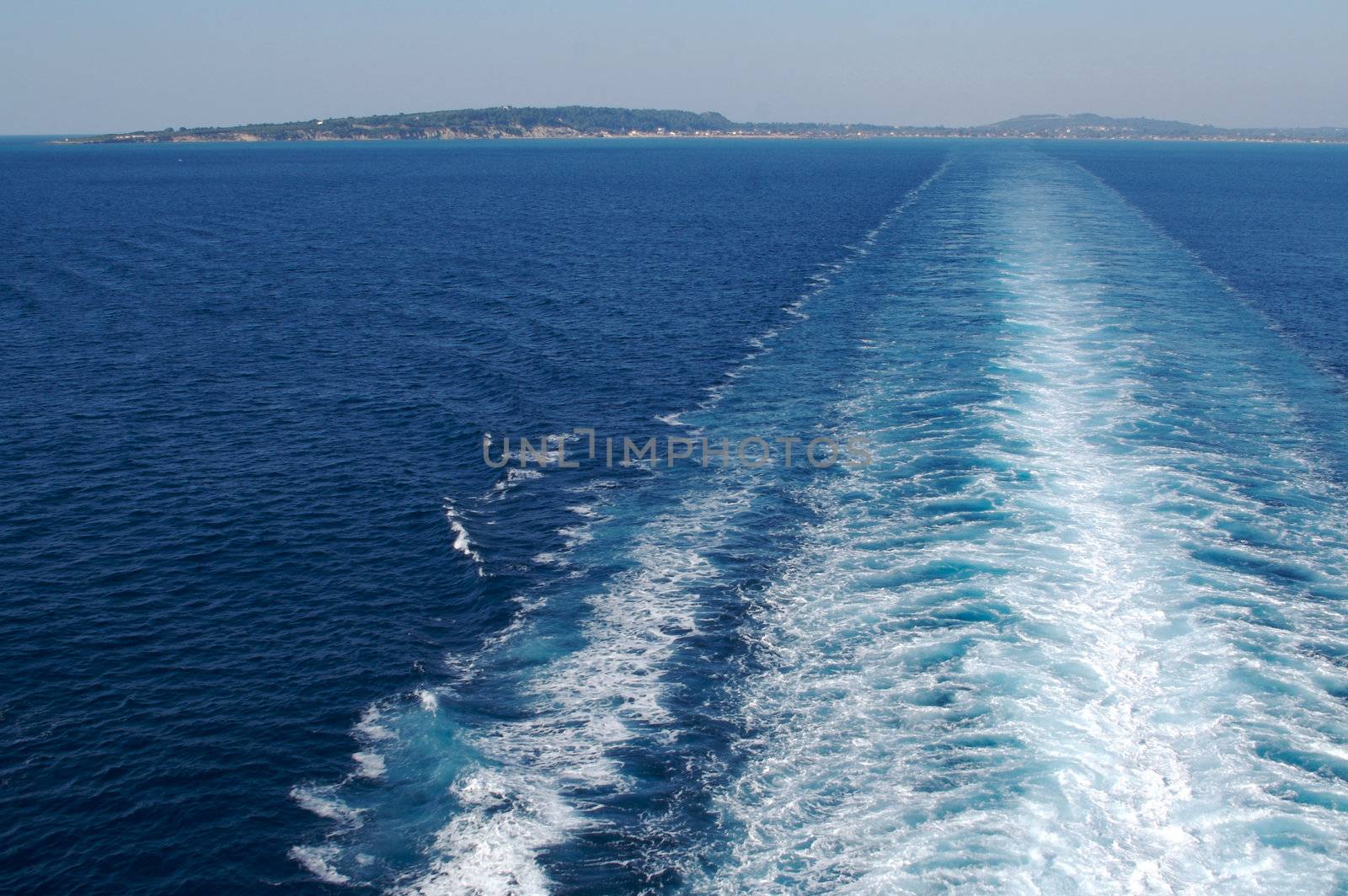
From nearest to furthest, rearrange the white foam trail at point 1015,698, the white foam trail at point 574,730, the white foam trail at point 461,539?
the white foam trail at point 1015,698 → the white foam trail at point 574,730 → the white foam trail at point 461,539

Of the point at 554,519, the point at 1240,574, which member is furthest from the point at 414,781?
the point at 1240,574

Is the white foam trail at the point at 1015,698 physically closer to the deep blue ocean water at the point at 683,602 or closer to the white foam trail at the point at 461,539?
the deep blue ocean water at the point at 683,602

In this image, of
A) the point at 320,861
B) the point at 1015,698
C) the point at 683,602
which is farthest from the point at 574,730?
the point at 1015,698

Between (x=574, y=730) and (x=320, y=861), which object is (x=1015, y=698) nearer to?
(x=574, y=730)

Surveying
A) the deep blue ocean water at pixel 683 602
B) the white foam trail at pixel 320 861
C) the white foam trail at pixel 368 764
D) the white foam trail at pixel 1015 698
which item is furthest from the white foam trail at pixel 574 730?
the white foam trail at pixel 1015 698

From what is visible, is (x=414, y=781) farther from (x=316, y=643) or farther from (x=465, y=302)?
(x=465, y=302)

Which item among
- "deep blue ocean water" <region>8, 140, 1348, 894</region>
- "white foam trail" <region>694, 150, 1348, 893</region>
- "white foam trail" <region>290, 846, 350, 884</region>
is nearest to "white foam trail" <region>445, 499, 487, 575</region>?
"deep blue ocean water" <region>8, 140, 1348, 894</region>

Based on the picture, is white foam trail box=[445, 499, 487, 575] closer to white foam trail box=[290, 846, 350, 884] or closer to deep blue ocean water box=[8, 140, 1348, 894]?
deep blue ocean water box=[8, 140, 1348, 894]

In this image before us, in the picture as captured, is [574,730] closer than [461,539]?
Yes
